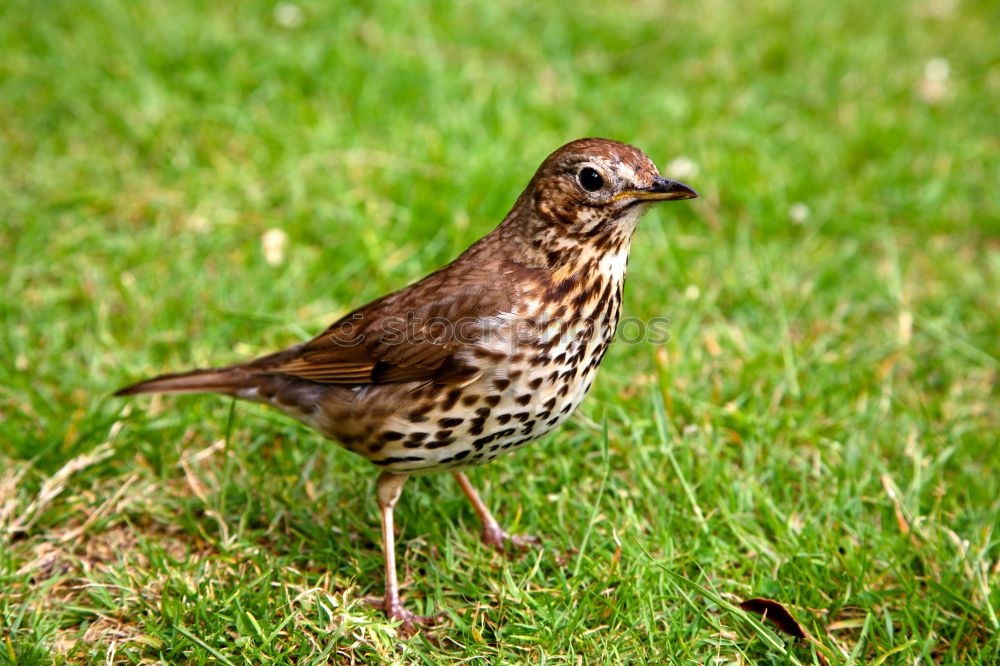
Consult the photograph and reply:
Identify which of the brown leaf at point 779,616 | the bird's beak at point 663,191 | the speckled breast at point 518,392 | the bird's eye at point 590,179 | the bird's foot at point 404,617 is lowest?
the brown leaf at point 779,616

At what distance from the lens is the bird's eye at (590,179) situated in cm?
343

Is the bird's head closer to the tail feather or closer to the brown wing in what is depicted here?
the brown wing

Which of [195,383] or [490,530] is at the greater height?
[195,383]

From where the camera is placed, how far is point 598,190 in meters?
3.44

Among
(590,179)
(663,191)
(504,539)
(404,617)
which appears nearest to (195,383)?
(404,617)

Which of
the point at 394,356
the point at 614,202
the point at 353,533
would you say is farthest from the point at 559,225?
the point at 353,533

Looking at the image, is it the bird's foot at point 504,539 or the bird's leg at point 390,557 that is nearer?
the bird's leg at point 390,557

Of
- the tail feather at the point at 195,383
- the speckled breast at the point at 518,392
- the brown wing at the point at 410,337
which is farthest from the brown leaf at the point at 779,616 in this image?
the tail feather at the point at 195,383

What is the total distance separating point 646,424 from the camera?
4320mm

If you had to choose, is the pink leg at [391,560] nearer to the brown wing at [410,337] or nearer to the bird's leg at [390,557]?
the bird's leg at [390,557]

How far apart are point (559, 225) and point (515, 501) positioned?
1.19 m

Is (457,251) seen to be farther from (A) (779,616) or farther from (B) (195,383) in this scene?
(A) (779,616)

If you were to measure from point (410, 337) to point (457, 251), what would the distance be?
1.83 meters

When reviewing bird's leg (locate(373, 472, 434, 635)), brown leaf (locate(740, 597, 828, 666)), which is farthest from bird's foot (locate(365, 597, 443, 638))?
brown leaf (locate(740, 597, 828, 666))
